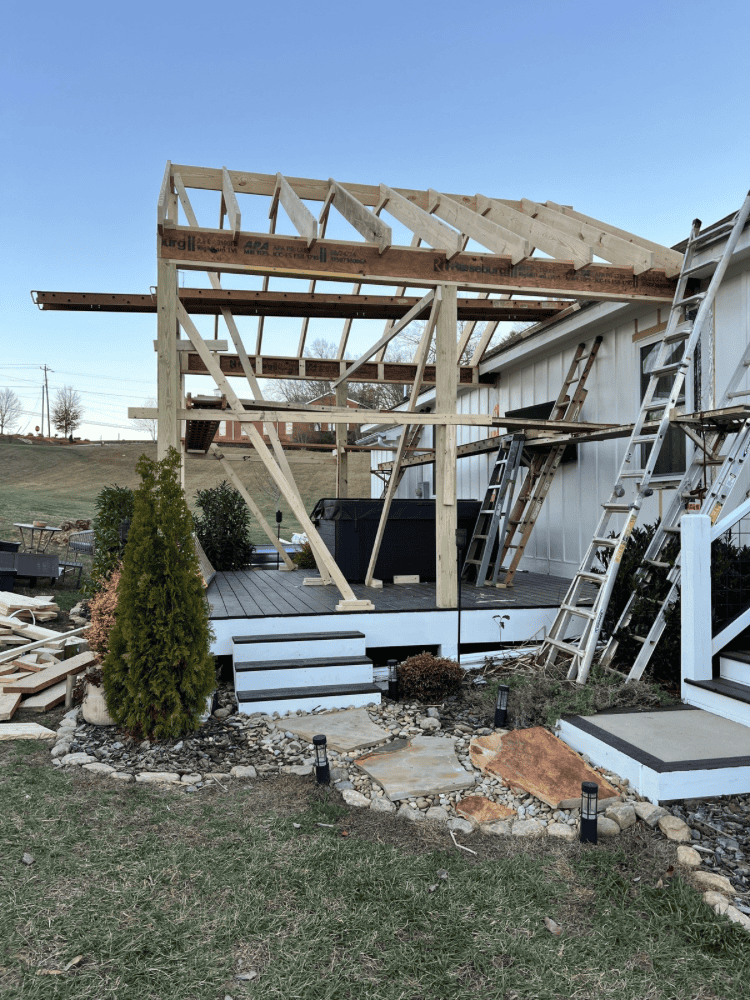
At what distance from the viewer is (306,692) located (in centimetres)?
577

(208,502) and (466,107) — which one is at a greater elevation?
(466,107)

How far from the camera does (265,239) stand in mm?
6531

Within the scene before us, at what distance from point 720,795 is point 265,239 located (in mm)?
5912

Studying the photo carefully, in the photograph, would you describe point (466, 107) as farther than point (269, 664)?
Yes

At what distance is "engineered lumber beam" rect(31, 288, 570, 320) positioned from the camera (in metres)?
8.00

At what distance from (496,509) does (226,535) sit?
5631mm

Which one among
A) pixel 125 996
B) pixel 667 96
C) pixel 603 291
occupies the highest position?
pixel 667 96

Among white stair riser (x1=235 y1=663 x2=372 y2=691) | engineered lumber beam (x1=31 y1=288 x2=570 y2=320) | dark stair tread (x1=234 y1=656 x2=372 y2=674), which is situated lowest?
white stair riser (x1=235 y1=663 x2=372 y2=691)

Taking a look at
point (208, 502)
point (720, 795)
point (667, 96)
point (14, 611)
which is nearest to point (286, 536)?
point (208, 502)

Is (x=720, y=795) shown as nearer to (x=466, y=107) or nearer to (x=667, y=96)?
(x=667, y=96)

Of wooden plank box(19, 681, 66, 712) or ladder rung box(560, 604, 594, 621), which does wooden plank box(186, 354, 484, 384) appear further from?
wooden plank box(19, 681, 66, 712)

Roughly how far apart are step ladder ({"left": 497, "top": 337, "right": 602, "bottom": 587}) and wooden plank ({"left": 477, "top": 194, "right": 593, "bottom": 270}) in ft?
6.80

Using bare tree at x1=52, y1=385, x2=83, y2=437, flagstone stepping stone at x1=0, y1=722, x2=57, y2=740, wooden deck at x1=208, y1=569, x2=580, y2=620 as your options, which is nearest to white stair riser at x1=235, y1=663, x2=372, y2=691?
wooden deck at x1=208, y1=569, x2=580, y2=620

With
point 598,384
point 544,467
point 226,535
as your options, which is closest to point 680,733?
point 544,467
